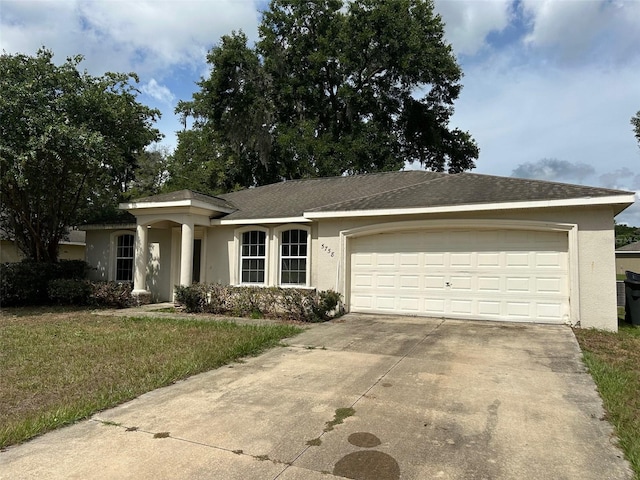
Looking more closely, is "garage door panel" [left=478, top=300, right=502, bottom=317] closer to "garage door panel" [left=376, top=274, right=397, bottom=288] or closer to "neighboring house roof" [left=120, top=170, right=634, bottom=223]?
"garage door panel" [left=376, top=274, right=397, bottom=288]

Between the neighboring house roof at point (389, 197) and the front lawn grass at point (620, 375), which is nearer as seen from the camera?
the front lawn grass at point (620, 375)

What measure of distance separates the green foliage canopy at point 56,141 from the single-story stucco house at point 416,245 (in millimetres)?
2145

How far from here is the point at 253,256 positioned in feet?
44.0

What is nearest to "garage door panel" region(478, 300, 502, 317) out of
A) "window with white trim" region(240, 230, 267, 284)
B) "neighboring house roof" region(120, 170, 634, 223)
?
"neighboring house roof" region(120, 170, 634, 223)

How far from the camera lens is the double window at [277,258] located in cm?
1262

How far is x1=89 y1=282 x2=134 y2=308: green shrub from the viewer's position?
13.3m

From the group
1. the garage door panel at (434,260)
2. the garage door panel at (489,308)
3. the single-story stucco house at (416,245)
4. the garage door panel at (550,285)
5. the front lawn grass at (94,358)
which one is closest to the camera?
the front lawn grass at (94,358)

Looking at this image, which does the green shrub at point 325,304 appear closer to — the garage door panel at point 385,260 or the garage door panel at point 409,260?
the garage door panel at point 385,260

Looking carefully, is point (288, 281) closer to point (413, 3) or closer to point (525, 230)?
point (525, 230)

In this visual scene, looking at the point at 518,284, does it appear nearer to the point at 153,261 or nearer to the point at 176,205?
the point at 176,205

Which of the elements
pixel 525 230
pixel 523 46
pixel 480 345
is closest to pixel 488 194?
pixel 525 230

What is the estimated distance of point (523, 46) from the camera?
12.5 meters

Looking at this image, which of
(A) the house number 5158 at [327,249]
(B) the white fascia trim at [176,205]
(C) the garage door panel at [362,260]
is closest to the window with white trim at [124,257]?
(B) the white fascia trim at [176,205]

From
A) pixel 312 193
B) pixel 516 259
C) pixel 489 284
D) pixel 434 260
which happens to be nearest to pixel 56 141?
pixel 312 193
